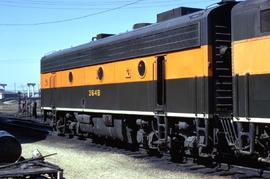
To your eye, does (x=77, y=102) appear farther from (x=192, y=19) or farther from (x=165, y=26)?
(x=192, y=19)

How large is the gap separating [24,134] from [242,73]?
14.6 meters

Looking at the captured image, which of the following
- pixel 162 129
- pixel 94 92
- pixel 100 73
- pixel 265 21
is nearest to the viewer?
pixel 265 21

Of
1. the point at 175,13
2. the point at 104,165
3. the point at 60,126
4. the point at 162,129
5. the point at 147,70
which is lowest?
the point at 104,165

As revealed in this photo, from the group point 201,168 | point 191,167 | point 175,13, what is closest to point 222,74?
point 201,168

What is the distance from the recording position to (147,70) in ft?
47.1

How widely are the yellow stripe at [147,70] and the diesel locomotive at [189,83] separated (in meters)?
0.03

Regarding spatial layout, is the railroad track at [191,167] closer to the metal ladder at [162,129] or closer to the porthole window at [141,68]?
the metal ladder at [162,129]

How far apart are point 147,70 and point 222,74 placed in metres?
3.06

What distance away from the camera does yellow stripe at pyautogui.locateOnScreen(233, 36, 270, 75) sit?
400 inches

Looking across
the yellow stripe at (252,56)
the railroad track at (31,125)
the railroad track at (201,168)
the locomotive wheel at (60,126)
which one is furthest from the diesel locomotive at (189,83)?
the railroad track at (31,125)

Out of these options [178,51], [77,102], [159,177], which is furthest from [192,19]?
[77,102]

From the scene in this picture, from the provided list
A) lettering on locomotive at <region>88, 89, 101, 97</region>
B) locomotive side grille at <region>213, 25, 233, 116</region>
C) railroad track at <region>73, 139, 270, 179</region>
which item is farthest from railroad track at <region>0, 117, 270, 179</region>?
lettering on locomotive at <region>88, 89, 101, 97</region>

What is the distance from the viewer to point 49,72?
77.8 feet

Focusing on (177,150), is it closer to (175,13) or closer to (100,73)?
(175,13)
